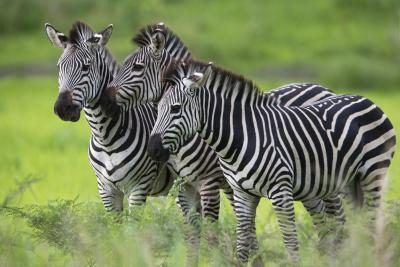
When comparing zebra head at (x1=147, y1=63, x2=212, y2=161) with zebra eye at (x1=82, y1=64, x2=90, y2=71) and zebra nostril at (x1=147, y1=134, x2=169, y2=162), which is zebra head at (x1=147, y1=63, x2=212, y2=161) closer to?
zebra nostril at (x1=147, y1=134, x2=169, y2=162)

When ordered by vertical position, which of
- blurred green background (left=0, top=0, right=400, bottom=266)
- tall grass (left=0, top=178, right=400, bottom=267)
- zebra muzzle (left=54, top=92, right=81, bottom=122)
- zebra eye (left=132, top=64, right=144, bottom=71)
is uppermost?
blurred green background (left=0, top=0, right=400, bottom=266)

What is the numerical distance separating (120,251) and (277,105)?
8.88 feet

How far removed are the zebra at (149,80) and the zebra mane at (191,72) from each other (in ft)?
1.35

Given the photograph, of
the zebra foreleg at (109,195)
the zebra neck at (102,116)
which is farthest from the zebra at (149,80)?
the zebra foreleg at (109,195)

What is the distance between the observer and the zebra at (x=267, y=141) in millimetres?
8633

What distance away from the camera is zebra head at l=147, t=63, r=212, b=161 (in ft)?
27.9

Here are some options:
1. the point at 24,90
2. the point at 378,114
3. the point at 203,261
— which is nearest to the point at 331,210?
the point at 378,114

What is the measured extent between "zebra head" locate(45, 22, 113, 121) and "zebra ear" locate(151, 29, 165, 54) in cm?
43

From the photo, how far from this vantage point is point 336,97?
9.88 meters

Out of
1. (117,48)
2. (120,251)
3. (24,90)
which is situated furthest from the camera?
(117,48)

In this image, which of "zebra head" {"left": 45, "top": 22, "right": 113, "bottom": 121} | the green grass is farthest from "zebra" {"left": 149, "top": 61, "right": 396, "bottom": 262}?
"zebra head" {"left": 45, "top": 22, "right": 113, "bottom": 121}

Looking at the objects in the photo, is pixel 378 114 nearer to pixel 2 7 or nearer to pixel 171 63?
pixel 171 63

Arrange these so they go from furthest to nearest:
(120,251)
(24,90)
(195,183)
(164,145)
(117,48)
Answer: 1. (117,48)
2. (24,90)
3. (195,183)
4. (164,145)
5. (120,251)

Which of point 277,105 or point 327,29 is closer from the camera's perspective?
point 277,105
